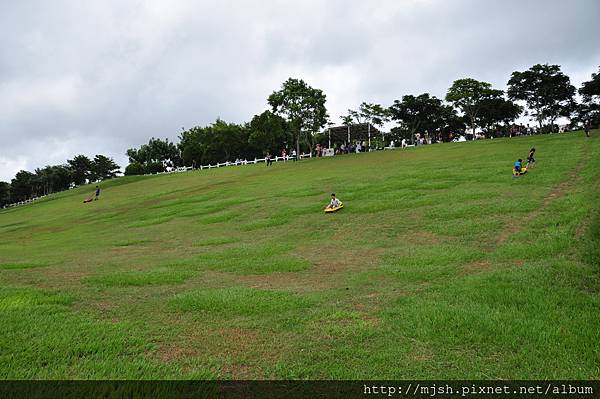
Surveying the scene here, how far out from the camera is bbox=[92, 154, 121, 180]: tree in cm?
12394

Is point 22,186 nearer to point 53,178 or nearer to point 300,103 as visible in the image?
point 53,178

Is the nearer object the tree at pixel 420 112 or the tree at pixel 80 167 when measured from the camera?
the tree at pixel 420 112

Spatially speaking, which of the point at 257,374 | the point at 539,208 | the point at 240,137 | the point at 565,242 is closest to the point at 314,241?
the point at 565,242

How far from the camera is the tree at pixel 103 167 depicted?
123938 millimetres

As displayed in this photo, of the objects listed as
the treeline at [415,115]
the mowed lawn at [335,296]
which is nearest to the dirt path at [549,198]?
the mowed lawn at [335,296]

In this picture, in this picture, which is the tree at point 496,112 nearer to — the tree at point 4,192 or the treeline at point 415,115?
the treeline at point 415,115

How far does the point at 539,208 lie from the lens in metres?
15.7

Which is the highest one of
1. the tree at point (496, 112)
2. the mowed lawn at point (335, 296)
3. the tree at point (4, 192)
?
the tree at point (496, 112)

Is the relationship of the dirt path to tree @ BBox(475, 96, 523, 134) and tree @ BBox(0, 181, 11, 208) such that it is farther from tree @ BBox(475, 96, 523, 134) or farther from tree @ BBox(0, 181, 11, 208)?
tree @ BBox(0, 181, 11, 208)

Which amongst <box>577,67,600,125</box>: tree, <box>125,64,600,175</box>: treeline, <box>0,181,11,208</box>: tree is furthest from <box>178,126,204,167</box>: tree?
<box>577,67,600,125</box>: tree

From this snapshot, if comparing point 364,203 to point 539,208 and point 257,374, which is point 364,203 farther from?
point 257,374

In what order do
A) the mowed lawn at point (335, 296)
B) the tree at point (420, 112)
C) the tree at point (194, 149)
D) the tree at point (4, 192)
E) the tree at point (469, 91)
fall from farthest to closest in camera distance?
the tree at point (4, 192), the tree at point (194, 149), the tree at point (420, 112), the tree at point (469, 91), the mowed lawn at point (335, 296)

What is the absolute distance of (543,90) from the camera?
66.5m

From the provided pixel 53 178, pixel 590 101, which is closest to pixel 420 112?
pixel 590 101
